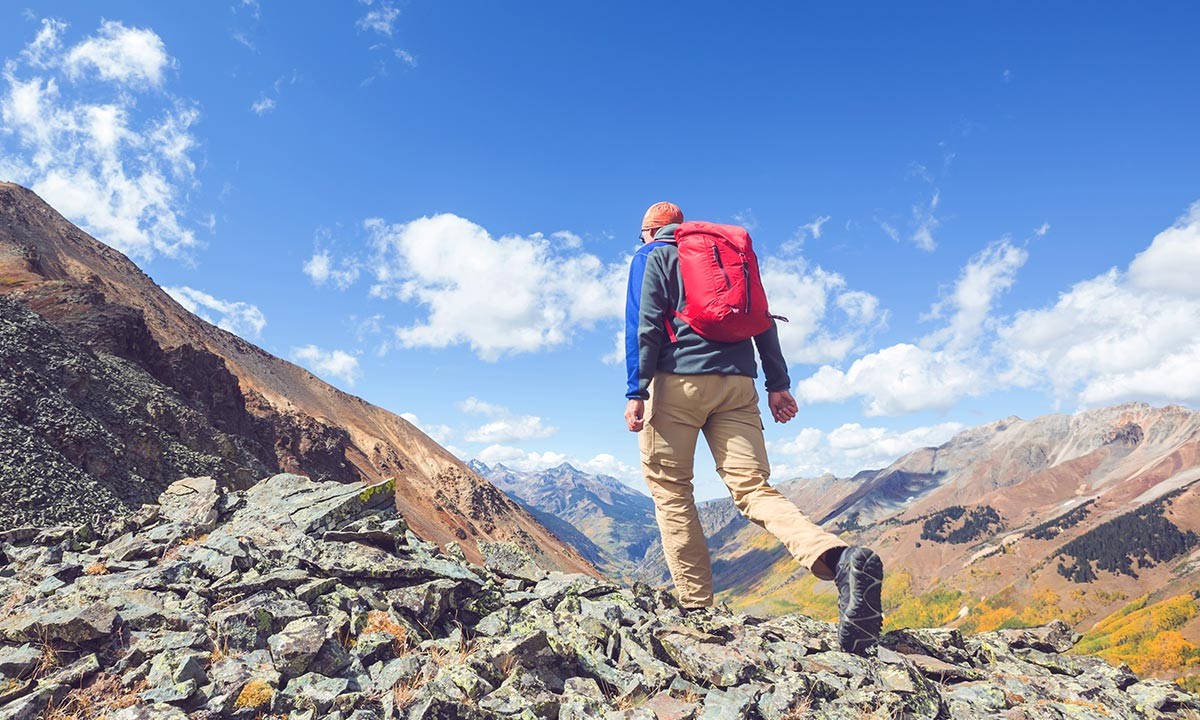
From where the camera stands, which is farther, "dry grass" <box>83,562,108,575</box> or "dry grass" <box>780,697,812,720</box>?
"dry grass" <box>83,562,108,575</box>

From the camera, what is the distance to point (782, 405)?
24.3 feet

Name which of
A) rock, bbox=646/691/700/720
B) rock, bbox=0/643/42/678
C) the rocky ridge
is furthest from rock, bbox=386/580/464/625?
rock, bbox=0/643/42/678

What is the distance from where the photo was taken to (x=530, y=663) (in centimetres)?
521

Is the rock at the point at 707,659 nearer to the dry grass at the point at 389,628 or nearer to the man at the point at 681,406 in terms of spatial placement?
the man at the point at 681,406

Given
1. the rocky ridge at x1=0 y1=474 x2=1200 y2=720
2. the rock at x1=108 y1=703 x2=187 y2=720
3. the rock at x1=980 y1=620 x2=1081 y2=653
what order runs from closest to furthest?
1. the rock at x1=108 y1=703 x2=187 y2=720
2. the rocky ridge at x1=0 y1=474 x2=1200 y2=720
3. the rock at x1=980 y1=620 x2=1081 y2=653

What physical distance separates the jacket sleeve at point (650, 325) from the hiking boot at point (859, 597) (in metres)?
2.49

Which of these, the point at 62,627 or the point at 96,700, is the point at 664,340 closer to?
the point at 96,700

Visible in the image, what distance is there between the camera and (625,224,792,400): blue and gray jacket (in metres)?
6.30

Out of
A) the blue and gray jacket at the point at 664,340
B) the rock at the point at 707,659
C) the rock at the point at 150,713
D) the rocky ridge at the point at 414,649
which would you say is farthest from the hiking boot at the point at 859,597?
the rock at the point at 150,713

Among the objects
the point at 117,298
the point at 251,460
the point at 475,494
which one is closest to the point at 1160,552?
Answer: the point at 475,494

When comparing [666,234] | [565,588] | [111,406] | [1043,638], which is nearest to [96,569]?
[565,588]

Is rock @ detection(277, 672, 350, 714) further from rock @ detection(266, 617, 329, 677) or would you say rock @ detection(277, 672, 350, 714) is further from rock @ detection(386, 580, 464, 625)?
rock @ detection(386, 580, 464, 625)

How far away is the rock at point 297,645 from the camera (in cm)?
475

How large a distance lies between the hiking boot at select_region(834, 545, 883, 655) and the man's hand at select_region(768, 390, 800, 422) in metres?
2.25
